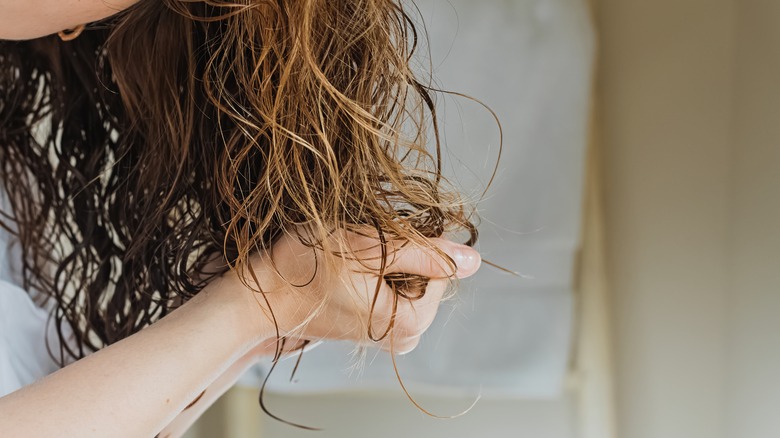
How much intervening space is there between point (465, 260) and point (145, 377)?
0.19m

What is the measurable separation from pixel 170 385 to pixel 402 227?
6.2 inches

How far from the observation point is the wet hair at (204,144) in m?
0.43

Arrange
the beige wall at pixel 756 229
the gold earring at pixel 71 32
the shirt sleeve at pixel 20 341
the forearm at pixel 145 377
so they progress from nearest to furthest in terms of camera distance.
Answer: the forearm at pixel 145 377
the gold earring at pixel 71 32
the shirt sleeve at pixel 20 341
the beige wall at pixel 756 229

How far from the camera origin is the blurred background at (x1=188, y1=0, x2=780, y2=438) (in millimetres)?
725

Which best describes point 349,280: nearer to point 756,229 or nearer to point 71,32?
point 71,32

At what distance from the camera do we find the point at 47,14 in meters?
0.42

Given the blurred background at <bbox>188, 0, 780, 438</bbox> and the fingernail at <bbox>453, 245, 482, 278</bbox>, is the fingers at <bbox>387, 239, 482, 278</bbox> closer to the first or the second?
the fingernail at <bbox>453, 245, 482, 278</bbox>

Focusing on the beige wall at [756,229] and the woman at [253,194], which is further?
the beige wall at [756,229]

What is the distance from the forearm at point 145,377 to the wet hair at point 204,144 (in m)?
0.04

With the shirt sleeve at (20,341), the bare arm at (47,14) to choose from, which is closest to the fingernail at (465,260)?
the bare arm at (47,14)

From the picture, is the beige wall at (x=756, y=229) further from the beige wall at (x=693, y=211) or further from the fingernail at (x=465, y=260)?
the fingernail at (x=465, y=260)

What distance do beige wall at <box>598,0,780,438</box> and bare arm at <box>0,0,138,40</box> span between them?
55 centimetres

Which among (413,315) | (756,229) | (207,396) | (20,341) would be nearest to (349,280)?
(413,315)

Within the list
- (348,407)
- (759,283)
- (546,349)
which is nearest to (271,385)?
(348,407)
